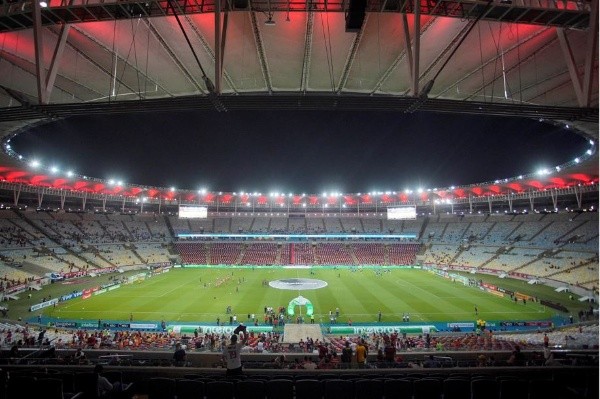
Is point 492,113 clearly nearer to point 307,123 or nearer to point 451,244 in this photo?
point 307,123

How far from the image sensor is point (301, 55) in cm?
1191

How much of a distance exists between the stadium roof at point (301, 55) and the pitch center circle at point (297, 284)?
102ft

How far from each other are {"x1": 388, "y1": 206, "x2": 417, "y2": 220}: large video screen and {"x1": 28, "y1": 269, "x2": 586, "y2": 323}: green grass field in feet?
53.3

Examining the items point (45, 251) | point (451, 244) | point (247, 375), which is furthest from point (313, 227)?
point (247, 375)

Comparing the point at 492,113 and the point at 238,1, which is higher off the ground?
the point at 238,1

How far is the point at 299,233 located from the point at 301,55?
65467 millimetres

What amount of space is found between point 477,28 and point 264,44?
22.8 ft

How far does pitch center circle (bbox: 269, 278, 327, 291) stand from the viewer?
4127 centimetres

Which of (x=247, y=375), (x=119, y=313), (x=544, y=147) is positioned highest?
(x=544, y=147)

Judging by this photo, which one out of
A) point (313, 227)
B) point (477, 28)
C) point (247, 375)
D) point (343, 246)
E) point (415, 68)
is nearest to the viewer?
point (247, 375)

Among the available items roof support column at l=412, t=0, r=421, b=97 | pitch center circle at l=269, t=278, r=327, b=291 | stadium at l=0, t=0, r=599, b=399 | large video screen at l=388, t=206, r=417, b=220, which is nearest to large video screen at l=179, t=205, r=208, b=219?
stadium at l=0, t=0, r=599, b=399

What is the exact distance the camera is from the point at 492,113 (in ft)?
26.8

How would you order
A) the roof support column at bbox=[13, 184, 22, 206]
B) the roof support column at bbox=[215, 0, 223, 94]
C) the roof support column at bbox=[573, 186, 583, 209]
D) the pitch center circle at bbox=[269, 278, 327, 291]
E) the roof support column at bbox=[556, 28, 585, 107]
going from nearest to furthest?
the roof support column at bbox=[215, 0, 223, 94] < the roof support column at bbox=[556, 28, 585, 107] < the roof support column at bbox=[13, 184, 22, 206] < the pitch center circle at bbox=[269, 278, 327, 291] < the roof support column at bbox=[573, 186, 583, 209]

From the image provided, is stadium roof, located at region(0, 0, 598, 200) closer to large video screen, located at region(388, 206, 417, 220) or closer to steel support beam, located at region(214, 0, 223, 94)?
steel support beam, located at region(214, 0, 223, 94)
